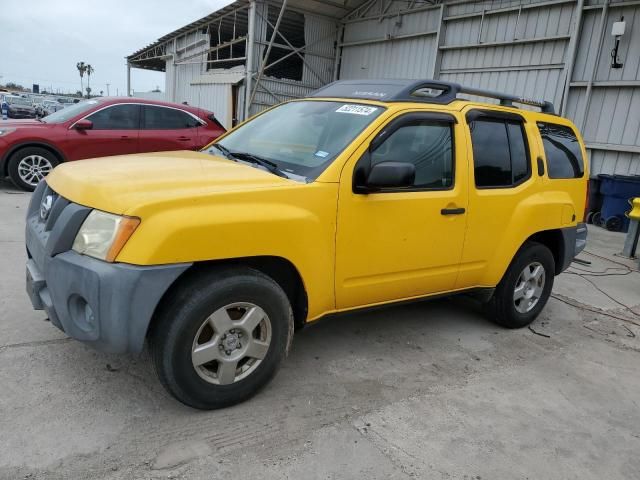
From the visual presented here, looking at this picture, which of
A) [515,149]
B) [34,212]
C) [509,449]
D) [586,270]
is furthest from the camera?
[586,270]

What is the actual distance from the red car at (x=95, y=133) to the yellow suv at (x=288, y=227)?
17.3 feet

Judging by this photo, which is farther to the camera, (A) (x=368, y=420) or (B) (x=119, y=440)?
(A) (x=368, y=420)

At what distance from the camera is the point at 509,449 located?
9.05ft

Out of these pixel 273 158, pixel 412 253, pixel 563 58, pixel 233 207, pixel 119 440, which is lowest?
pixel 119 440

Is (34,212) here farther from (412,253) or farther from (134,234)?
(412,253)

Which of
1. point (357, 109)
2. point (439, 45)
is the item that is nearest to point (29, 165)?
point (357, 109)

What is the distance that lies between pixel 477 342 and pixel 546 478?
1630mm

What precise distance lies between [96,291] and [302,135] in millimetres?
1752

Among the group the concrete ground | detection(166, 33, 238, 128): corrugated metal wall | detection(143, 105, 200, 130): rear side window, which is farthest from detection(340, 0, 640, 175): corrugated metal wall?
the concrete ground

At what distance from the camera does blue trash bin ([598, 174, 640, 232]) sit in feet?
31.5

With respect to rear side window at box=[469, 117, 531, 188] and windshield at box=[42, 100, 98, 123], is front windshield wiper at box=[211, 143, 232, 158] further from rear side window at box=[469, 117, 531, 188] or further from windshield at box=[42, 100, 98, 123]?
windshield at box=[42, 100, 98, 123]

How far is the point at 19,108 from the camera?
22594 mm

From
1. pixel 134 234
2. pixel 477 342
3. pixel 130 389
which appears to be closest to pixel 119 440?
pixel 130 389

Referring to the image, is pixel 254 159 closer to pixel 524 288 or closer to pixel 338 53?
pixel 524 288
